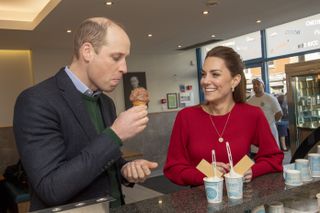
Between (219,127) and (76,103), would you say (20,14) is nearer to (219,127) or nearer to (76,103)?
(219,127)

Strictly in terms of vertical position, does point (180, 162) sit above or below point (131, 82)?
below

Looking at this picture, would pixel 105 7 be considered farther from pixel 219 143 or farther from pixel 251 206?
pixel 251 206

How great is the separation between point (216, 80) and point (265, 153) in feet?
1.66

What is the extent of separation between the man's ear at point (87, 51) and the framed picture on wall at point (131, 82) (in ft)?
23.3

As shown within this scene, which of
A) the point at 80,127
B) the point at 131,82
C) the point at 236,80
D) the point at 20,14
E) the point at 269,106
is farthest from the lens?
the point at 131,82

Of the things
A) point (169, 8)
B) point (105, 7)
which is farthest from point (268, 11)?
point (105, 7)

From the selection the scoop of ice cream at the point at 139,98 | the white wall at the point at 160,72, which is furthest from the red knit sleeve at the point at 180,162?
the white wall at the point at 160,72

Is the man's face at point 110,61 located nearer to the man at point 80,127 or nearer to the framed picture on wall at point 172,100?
the man at point 80,127

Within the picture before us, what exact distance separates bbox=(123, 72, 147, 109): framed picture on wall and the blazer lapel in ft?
23.3

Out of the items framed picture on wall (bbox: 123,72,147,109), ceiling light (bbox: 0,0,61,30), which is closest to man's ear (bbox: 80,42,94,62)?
ceiling light (bbox: 0,0,61,30)

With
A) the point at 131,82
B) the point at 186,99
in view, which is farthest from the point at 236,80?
the point at 186,99

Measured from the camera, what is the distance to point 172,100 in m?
9.29

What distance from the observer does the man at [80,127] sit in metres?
1.06

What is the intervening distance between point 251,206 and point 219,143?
682 millimetres
